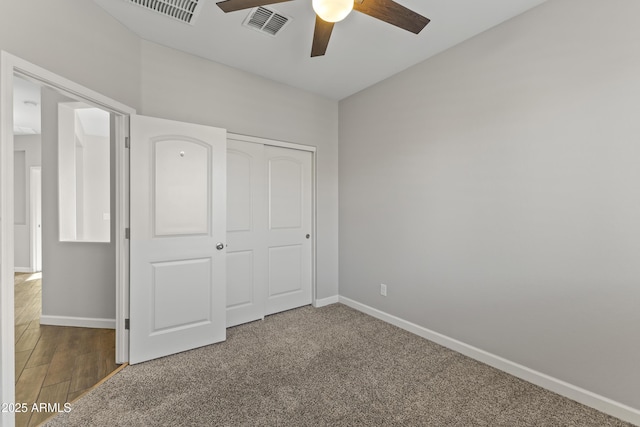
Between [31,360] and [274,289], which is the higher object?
[274,289]

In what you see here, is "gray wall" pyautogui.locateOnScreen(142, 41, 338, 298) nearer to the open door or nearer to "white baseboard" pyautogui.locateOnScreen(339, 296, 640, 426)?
the open door

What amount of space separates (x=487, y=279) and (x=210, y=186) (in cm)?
262

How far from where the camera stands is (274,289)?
11.2 ft

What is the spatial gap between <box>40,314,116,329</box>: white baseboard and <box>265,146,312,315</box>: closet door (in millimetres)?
1714

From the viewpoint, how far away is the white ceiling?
2.09 m

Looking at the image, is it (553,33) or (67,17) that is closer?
(67,17)

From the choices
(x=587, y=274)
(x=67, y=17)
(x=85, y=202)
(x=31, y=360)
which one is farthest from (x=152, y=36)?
(x=587, y=274)

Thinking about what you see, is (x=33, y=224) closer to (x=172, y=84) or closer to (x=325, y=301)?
(x=172, y=84)

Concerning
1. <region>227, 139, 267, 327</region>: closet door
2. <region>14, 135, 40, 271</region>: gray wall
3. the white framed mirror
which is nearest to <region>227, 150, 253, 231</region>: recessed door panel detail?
<region>227, 139, 267, 327</region>: closet door

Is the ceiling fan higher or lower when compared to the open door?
higher

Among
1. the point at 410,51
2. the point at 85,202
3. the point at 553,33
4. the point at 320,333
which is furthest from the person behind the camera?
the point at 85,202

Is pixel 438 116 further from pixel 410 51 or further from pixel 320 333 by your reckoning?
pixel 320 333

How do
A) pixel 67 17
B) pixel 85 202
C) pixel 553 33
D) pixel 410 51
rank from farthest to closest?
pixel 85 202, pixel 410 51, pixel 553 33, pixel 67 17

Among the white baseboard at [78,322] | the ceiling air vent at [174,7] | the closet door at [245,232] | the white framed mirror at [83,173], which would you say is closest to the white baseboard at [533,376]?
the closet door at [245,232]
